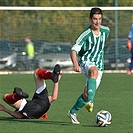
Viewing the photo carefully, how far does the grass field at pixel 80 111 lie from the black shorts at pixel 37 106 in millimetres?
120

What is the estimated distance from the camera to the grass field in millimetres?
8296

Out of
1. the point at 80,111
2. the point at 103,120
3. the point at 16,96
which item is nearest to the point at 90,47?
the point at 103,120

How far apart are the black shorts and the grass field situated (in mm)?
120

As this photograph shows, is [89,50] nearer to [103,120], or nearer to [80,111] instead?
[103,120]

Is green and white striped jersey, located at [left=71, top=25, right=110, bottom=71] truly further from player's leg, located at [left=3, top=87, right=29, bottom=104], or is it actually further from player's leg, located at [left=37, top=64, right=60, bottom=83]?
player's leg, located at [left=3, top=87, right=29, bottom=104]

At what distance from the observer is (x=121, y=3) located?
25.8m

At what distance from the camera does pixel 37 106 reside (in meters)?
9.23

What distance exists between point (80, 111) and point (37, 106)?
1.56 meters

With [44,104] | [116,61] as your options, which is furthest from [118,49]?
[44,104]

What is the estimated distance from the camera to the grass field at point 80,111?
8.30 metres

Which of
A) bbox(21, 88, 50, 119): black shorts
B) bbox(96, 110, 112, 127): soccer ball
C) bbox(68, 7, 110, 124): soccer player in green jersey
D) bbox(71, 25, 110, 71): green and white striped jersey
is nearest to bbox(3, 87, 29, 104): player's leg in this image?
bbox(21, 88, 50, 119): black shorts

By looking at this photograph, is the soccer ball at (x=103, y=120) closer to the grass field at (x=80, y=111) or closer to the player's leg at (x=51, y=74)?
the grass field at (x=80, y=111)

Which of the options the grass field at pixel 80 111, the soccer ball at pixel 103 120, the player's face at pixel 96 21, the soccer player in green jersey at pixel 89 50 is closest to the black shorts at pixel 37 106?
the grass field at pixel 80 111

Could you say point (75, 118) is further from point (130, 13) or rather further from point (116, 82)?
point (130, 13)
